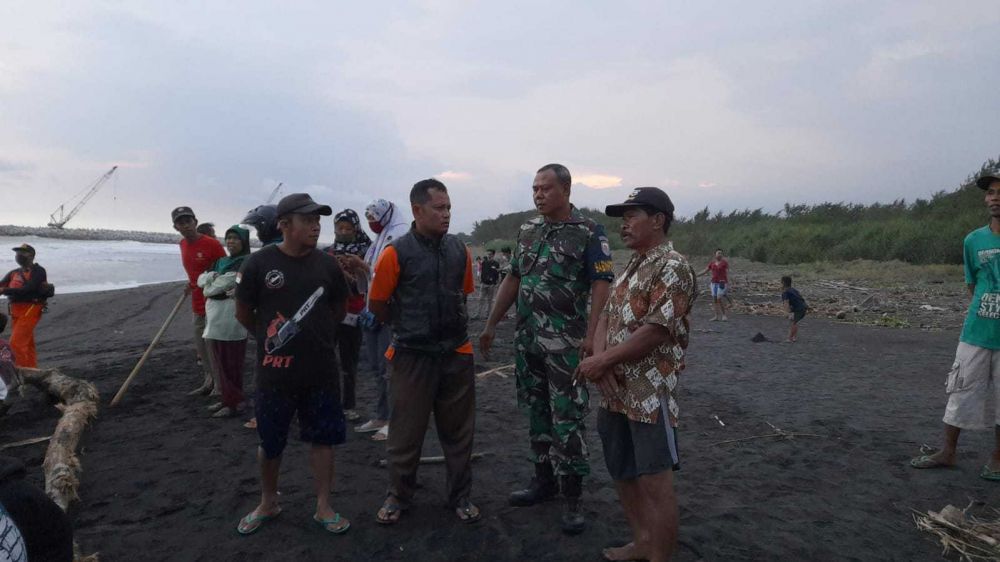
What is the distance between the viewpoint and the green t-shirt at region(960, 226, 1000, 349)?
395 cm

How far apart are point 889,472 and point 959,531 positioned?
3.59 feet

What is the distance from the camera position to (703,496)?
3883 millimetres

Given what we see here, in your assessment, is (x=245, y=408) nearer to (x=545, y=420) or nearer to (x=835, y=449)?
(x=545, y=420)

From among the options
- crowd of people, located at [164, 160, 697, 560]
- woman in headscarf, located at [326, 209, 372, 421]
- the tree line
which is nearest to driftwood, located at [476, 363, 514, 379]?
woman in headscarf, located at [326, 209, 372, 421]

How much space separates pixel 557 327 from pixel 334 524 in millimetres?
1730

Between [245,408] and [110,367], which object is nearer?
[245,408]

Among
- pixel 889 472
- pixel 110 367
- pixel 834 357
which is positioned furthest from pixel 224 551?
pixel 834 357

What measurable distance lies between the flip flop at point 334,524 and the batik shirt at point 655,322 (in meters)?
1.74

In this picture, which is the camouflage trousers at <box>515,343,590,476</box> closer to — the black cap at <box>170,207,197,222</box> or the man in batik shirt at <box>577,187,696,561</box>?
the man in batik shirt at <box>577,187,696,561</box>

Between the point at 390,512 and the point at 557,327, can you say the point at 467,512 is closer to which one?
the point at 390,512

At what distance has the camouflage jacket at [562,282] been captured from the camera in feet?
11.2

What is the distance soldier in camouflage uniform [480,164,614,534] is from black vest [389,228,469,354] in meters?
0.39

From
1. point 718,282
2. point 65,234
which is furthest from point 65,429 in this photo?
point 65,234

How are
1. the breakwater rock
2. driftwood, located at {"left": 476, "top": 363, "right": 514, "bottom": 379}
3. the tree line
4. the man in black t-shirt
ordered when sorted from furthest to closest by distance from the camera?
1. the breakwater rock
2. the tree line
3. driftwood, located at {"left": 476, "top": 363, "right": 514, "bottom": 379}
4. the man in black t-shirt
